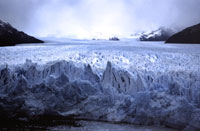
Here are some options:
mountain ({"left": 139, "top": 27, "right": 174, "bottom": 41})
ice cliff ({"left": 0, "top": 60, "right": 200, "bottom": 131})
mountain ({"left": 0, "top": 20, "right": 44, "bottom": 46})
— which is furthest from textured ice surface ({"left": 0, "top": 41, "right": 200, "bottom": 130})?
mountain ({"left": 139, "top": 27, "right": 174, "bottom": 41})

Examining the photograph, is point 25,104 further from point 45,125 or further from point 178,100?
point 178,100

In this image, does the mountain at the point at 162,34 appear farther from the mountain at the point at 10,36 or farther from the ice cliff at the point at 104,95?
the ice cliff at the point at 104,95

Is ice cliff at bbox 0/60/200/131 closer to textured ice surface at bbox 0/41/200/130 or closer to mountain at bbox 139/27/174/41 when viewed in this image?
textured ice surface at bbox 0/41/200/130

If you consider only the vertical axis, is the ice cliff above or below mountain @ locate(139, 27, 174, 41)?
below

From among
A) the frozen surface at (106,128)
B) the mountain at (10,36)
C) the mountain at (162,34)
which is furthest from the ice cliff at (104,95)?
the mountain at (162,34)

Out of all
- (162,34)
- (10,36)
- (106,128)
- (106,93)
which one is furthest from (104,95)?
(162,34)

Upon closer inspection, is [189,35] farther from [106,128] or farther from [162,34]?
[162,34]
